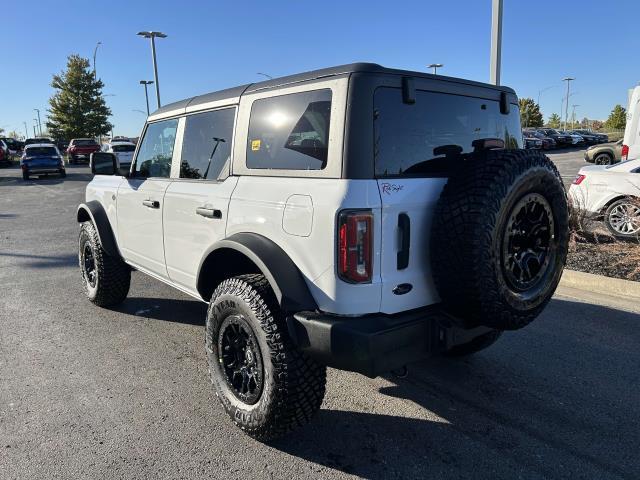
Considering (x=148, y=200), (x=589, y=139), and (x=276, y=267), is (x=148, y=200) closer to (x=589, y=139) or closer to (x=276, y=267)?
(x=276, y=267)

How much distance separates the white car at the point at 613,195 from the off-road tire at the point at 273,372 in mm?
6208

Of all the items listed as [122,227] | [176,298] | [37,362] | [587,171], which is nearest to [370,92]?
[122,227]

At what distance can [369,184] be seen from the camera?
2393 mm

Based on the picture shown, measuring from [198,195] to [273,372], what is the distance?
1366mm

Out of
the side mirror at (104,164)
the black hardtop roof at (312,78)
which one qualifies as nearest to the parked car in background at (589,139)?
the side mirror at (104,164)

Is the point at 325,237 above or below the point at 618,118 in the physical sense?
below

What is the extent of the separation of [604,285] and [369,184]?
13.9 feet

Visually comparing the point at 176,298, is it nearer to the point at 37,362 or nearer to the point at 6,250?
the point at 37,362

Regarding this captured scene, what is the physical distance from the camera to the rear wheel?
719 cm

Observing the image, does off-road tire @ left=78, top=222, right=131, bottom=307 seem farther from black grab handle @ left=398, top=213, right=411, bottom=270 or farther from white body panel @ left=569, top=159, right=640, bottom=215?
white body panel @ left=569, top=159, right=640, bottom=215

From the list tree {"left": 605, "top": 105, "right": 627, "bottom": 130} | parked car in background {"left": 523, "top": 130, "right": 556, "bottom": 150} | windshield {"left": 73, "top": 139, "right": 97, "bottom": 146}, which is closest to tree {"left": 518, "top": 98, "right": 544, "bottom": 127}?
tree {"left": 605, "top": 105, "right": 627, "bottom": 130}

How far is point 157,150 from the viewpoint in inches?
162

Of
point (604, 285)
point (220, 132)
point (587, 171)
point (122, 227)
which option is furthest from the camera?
point (587, 171)

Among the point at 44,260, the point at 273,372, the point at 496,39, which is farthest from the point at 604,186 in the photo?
the point at 44,260
